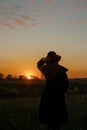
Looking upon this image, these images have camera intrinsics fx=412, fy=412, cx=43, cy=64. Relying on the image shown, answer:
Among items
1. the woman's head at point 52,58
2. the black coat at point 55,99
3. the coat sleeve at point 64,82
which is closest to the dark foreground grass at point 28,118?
the black coat at point 55,99

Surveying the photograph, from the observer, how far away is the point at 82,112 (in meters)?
16.0

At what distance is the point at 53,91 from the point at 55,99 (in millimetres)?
231

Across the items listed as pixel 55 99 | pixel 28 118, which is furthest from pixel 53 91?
pixel 28 118

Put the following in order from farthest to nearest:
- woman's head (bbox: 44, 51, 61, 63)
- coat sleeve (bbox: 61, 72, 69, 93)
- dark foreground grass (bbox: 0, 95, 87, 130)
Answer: dark foreground grass (bbox: 0, 95, 87, 130)
coat sleeve (bbox: 61, 72, 69, 93)
woman's head (bbox: 44, 51, 61, 63)

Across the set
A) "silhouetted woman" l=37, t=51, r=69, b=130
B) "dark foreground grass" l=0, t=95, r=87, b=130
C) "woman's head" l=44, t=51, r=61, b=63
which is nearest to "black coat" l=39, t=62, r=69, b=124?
"silhouetted woman" l=37, t=51, r=69, b=130

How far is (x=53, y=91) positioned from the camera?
10.4m

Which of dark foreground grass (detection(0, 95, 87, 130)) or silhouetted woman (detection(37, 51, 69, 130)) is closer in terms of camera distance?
silhouetted woman (detection(37, 51, 69, 130))

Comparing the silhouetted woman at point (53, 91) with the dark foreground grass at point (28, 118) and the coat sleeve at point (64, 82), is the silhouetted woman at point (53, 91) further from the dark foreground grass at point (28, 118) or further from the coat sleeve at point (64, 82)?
the dark foreground grass at point (28, 118)

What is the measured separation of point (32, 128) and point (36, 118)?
235cm

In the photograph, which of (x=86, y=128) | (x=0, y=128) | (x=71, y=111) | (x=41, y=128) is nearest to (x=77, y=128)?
(x=86, y=128)

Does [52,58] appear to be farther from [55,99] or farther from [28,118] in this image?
[28,118]

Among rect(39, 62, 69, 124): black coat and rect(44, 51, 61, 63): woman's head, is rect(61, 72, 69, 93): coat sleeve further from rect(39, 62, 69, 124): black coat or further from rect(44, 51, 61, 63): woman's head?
rect(44, 51, 61, 63): woman's head

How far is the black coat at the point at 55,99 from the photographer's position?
1037cm

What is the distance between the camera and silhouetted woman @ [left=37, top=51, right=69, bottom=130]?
10.4 m
